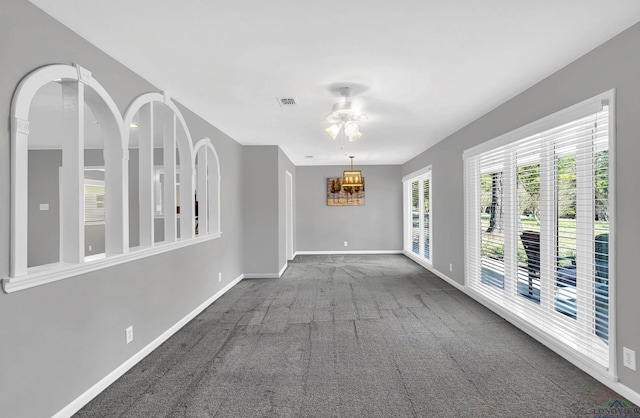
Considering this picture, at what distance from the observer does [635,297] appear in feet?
7.25

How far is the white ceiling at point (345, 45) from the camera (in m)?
2.02

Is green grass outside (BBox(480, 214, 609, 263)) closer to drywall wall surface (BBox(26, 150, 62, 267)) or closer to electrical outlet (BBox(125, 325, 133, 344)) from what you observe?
electrical outlet (BBox(125, 325, 133, 344))

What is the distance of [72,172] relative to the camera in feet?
7.57

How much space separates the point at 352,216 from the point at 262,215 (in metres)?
3.60

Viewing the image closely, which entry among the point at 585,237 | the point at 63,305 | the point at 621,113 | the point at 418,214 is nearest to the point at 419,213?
the point at 418,214

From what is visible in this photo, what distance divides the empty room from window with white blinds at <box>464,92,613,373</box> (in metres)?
0.02

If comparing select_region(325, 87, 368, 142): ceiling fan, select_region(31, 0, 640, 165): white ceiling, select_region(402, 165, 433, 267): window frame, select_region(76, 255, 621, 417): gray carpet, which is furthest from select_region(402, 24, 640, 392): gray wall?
select_region(402, 165, 433, 267): window frame

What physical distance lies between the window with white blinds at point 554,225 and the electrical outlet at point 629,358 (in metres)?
0.14

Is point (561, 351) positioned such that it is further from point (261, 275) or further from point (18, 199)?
point (261, 275)

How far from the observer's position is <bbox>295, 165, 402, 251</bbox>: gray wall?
923cm

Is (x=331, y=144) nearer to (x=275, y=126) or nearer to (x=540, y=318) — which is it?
(x=275, y=126)

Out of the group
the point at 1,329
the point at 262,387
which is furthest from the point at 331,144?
the point at 1,329

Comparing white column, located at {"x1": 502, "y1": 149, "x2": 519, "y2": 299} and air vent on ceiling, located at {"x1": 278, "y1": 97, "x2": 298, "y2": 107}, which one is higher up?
air vent on ceiling, located at {"x1": 278, "y1": 97, "x2": 298, "y2": 107}

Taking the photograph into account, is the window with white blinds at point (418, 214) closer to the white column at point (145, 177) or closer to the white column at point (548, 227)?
the white column at point (548, 227)
